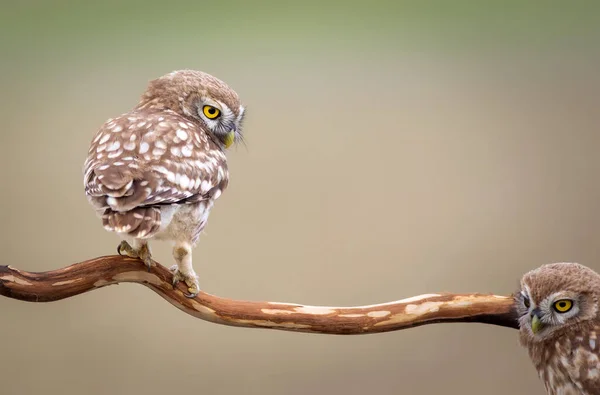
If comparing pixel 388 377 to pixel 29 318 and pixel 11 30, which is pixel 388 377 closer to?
pixel 29 318

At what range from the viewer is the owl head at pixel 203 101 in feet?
8.63

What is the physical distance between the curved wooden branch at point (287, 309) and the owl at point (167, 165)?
6 cm

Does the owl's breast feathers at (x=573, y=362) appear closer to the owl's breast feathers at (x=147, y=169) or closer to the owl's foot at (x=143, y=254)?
the owl's breast feathers at (x=147, y=169)

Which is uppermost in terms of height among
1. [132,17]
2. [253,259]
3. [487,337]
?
[132,17]

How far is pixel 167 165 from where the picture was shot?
7.64 feet

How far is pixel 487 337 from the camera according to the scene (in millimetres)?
4145

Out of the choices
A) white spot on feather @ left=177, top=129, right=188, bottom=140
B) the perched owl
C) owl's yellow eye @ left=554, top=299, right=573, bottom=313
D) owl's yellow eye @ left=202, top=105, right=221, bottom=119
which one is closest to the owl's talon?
white spot on feather @ left=177, top=129, right=188, bottom=140

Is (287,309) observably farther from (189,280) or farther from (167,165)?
(167,165)

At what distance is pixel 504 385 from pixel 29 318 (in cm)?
264

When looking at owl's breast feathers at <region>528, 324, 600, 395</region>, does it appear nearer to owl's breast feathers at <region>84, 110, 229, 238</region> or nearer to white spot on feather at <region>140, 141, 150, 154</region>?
owl's breast feathers at <region>84, 110, 229, 238</region>

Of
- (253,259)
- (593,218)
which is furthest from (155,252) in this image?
(593,218)

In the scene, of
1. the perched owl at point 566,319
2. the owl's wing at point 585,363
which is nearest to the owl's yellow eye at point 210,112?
the perched owl at point 566,319

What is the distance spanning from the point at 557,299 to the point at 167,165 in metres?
1.44

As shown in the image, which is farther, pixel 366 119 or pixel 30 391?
pixel 366 119
